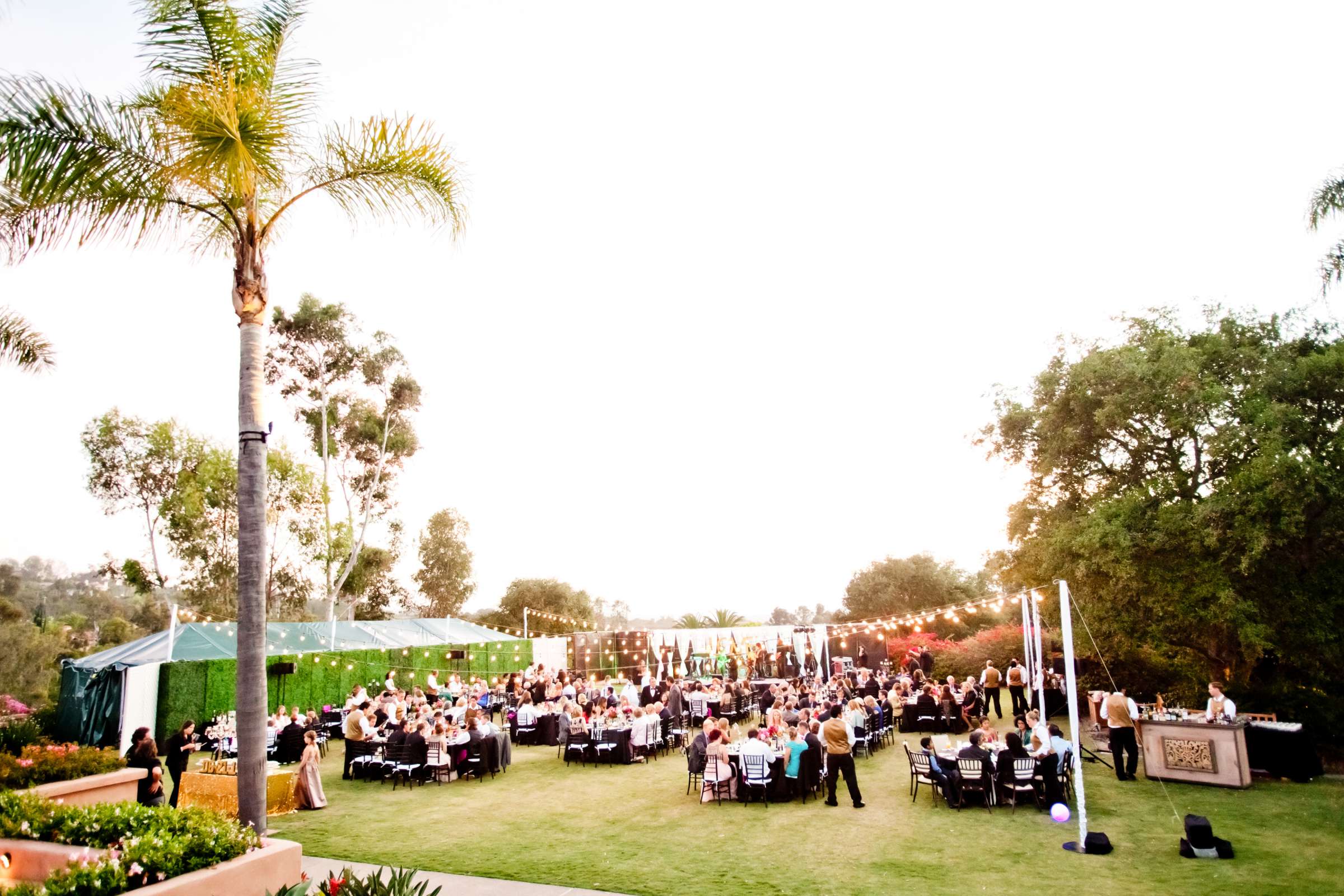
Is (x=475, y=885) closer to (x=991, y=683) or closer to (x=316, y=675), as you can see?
(x=991, y=683)

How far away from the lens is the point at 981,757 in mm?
10086

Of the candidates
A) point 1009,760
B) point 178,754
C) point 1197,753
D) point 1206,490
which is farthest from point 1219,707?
point 178,754

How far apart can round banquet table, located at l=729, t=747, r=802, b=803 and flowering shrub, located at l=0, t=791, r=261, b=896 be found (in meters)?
6.85

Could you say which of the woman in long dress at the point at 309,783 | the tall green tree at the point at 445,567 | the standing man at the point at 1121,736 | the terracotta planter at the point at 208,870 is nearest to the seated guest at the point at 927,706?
the standing man at the point at 1121,736

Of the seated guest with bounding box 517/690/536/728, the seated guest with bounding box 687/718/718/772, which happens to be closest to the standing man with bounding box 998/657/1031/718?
the seated guest with bounding box 687/718/718/772

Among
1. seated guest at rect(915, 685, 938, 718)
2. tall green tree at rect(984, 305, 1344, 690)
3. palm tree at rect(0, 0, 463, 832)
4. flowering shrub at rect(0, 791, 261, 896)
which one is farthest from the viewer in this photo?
seated guest at rect(915, 685, 938, 718)

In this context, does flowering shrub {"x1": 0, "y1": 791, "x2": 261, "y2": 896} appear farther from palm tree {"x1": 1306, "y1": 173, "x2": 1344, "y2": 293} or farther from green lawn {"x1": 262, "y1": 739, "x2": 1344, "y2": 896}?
palm tree {"x1": 1306, "y1": 173, "x2": 1344, "y2": 293}

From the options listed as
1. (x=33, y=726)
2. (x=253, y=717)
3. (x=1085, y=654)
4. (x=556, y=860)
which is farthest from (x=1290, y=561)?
(x=33, y=726)

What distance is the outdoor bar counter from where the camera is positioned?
10719 mm

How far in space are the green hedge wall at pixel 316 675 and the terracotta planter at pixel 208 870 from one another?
8.78 meters

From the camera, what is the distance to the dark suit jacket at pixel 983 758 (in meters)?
10.0

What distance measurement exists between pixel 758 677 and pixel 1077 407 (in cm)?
1450

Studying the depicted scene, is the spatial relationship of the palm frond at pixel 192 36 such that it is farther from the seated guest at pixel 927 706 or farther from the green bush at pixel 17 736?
the seated guest at pixel 927 706

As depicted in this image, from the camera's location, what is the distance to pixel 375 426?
3148 centimetres
